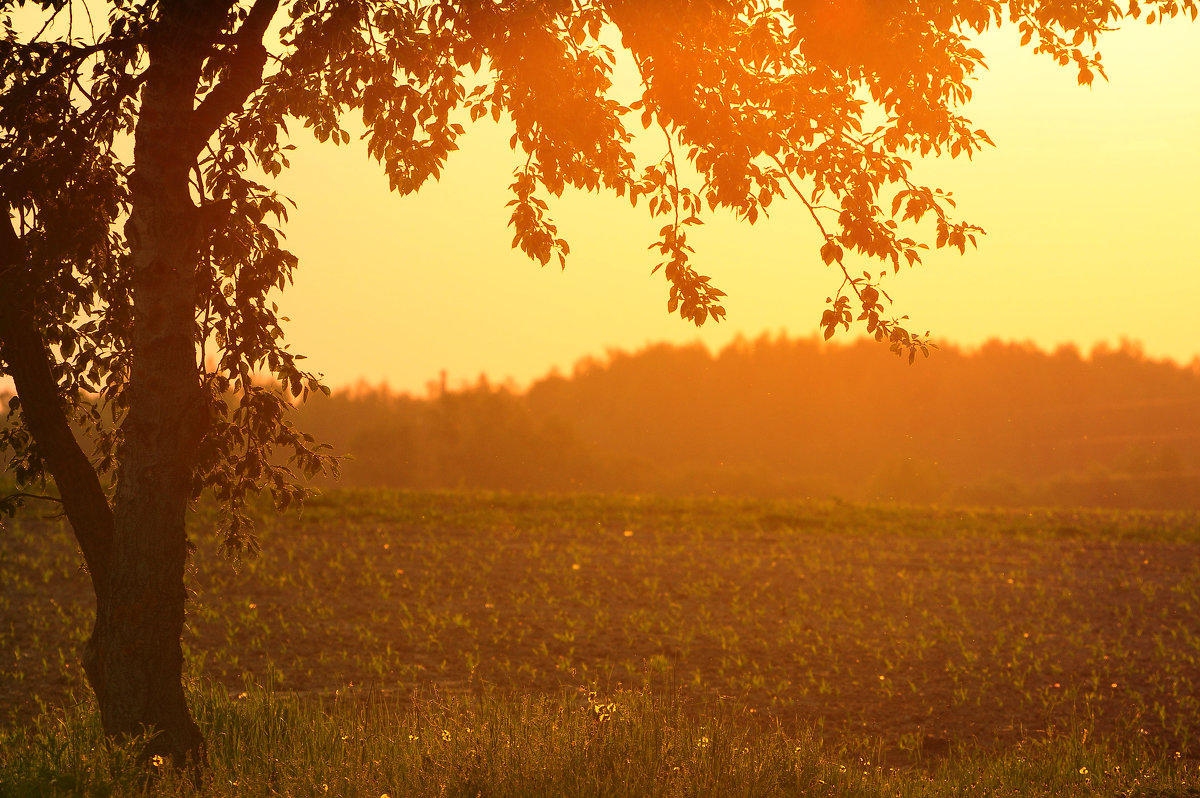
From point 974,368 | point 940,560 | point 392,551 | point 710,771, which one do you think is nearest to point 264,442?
point 710,771

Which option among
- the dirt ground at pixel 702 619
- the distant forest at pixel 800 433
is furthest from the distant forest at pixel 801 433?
the dirt ground at pixel 702 619

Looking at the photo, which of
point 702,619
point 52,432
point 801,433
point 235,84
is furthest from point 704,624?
point 801,433

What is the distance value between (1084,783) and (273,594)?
30.4 feet

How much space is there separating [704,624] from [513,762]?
20.8 ft

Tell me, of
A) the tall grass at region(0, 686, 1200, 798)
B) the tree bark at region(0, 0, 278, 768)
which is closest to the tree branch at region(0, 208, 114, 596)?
the tree bark at region(0, 0, 278, 768)

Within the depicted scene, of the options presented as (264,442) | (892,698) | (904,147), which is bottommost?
(892,698)

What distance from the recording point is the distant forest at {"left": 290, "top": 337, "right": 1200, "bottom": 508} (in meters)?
41.4

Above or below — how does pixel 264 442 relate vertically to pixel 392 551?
above

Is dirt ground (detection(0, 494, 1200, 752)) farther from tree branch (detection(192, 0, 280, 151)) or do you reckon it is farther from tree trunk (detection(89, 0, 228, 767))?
tree branch (detection(192, 0, 280, 151))

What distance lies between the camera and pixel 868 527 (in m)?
20.0

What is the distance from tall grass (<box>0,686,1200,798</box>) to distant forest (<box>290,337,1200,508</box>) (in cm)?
3271

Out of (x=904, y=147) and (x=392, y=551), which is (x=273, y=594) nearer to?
(x=392, y=551)

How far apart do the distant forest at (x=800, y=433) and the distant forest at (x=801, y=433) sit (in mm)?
86

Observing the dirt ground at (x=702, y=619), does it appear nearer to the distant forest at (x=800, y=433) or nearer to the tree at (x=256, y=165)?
the tree at (x=256, y=165)
